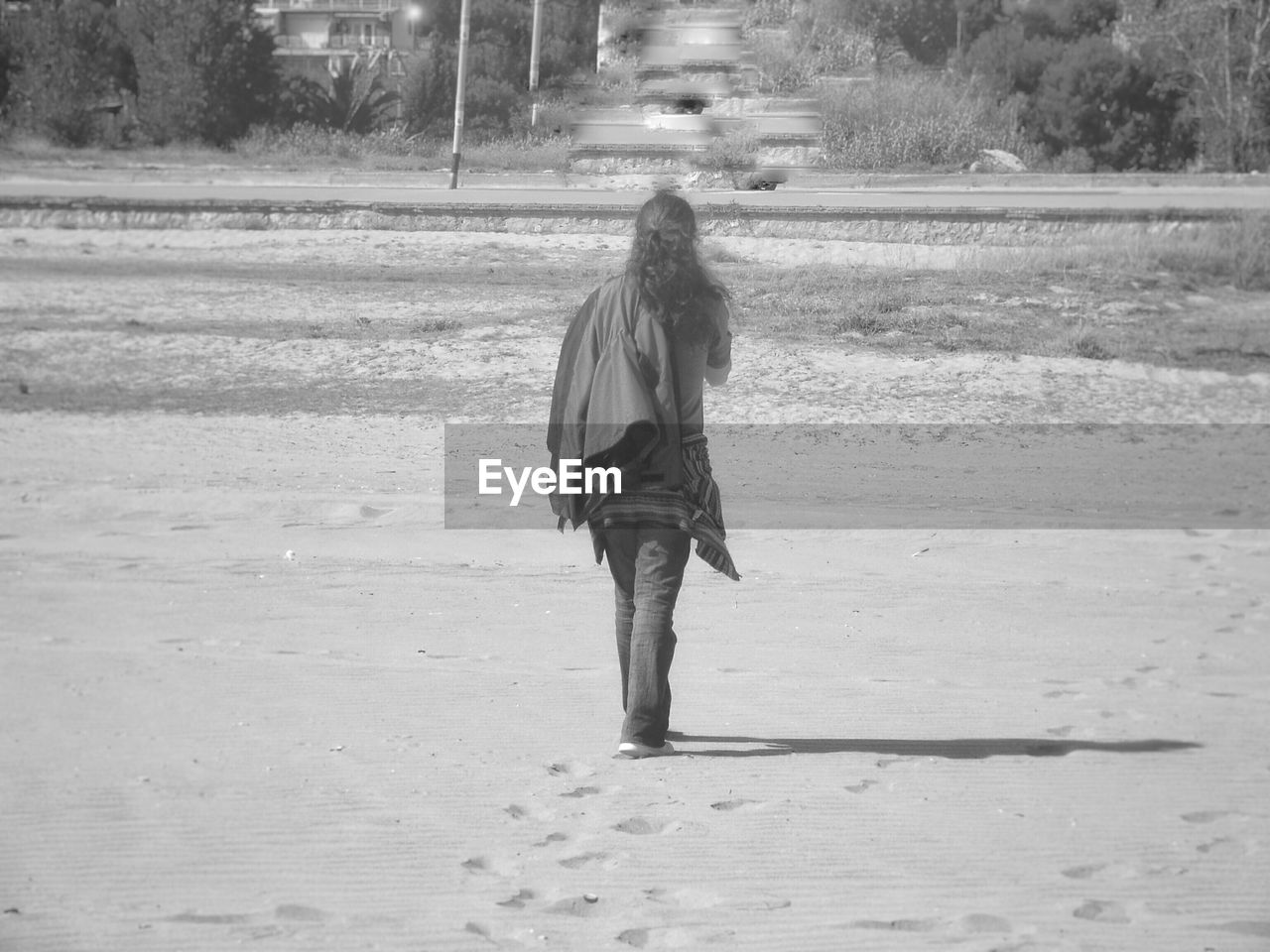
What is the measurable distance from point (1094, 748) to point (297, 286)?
1145 cm

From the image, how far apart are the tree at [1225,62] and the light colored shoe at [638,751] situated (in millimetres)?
29486

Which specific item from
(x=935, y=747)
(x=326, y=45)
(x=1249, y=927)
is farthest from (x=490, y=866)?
(x=326, y=45)

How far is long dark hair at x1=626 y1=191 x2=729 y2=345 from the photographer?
4.62 meters

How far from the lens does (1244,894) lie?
399 centimetres

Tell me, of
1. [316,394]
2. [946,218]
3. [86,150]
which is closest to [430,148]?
A: [86,150]

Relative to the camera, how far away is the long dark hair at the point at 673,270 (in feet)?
15.2

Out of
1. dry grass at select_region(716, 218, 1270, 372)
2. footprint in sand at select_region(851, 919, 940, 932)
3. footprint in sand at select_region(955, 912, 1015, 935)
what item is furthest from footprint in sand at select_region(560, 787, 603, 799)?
dry grass at select_region(716, 218, 1270, 372)

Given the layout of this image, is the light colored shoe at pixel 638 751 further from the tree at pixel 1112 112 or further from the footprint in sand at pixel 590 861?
the tree at pixel 1112 112

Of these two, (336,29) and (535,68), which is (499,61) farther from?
(336,29)

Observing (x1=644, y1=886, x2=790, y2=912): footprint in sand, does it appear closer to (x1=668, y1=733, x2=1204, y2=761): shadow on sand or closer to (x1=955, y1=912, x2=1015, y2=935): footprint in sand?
(x1=955, y1=912, x2=1015, y2=935): footprint in sand

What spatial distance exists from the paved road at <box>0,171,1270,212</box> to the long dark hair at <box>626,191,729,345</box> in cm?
1305

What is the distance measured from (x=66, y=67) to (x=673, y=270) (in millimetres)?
34965

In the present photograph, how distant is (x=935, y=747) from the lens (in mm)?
5180

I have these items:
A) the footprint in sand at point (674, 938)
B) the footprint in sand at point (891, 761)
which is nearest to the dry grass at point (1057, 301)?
the footprint in sand at point (891, 761)
